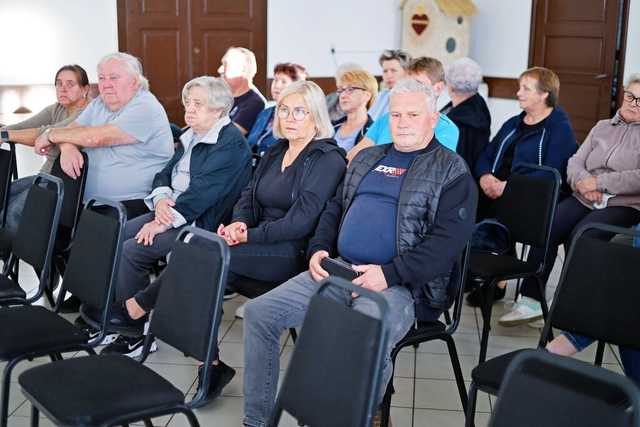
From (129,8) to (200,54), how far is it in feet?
2.63

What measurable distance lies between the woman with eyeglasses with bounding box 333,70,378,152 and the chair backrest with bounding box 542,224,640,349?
198 cm

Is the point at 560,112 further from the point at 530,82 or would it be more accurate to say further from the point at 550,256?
the point at 550,256

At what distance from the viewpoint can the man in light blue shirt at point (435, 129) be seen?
3.32 m

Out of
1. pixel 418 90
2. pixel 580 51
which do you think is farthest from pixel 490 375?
pixel 580 51

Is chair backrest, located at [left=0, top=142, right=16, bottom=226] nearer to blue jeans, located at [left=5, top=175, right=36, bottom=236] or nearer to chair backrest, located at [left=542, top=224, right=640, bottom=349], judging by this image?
blue jeans, located at [left=5, top=175, right=36, bottom=236]

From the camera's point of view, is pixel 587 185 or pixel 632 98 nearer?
pixel 632 98

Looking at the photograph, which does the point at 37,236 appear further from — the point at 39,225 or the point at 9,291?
the point at 9,291

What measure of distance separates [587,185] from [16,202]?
2.83 metres

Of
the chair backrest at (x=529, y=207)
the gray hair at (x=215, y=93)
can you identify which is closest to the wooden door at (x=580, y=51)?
the chair backrest at (x=529, y=207)

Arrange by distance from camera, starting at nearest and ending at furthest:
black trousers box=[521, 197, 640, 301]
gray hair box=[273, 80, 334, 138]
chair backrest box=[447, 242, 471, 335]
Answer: chair backrest box=[447, 242, 471, 335]
gray hair box=[273, 80, 334, 138]
black trousers box=[521, 197, 640, 301]

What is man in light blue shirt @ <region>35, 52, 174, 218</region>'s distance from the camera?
356 cm

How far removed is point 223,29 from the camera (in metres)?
7.83

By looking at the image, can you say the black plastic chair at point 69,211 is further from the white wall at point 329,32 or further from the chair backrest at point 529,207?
the white wall at point 329,32

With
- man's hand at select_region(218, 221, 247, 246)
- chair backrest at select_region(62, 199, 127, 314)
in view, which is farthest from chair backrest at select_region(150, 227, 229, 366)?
man's hand at select_region(218, 221, 247, 246)
